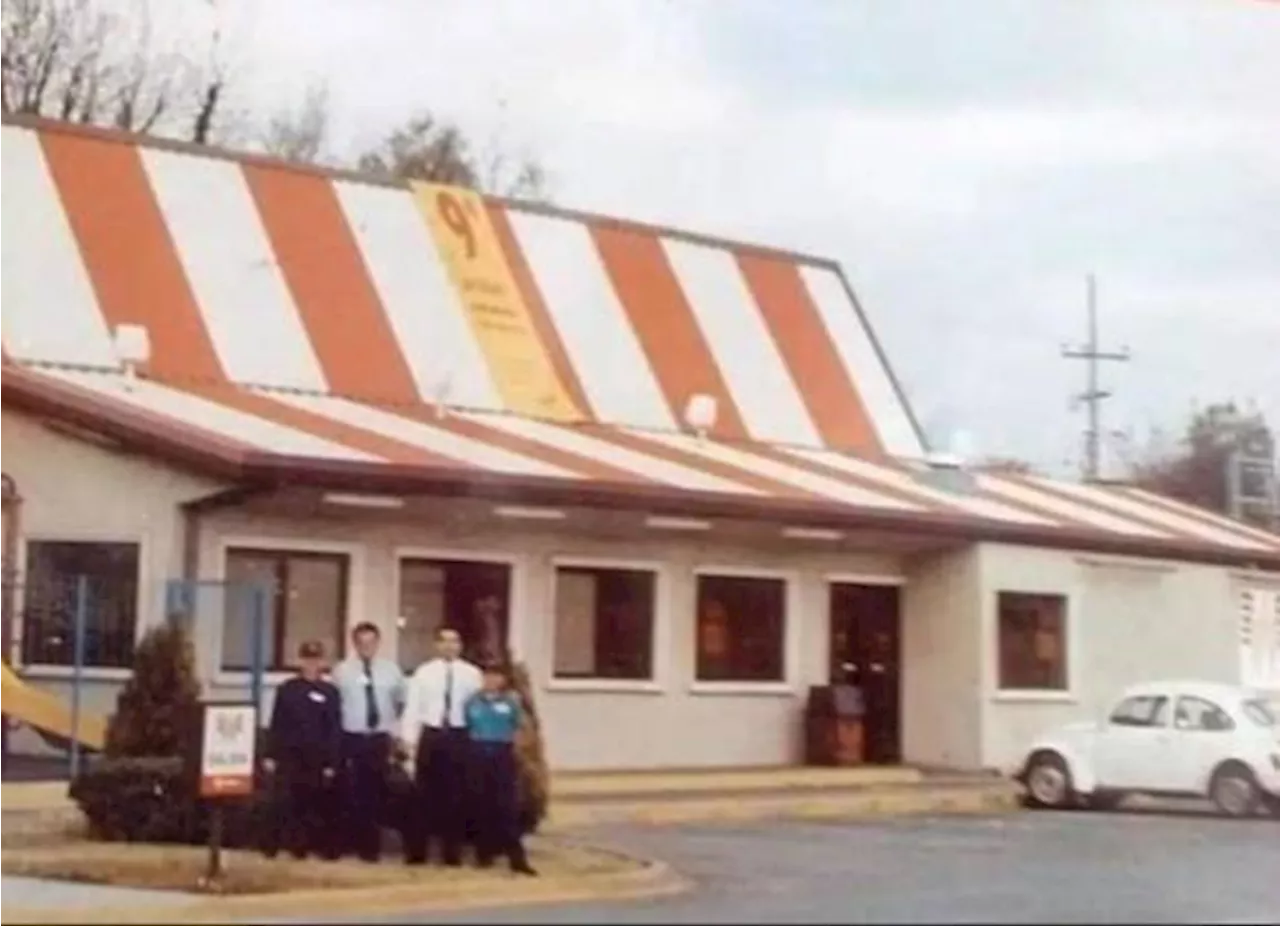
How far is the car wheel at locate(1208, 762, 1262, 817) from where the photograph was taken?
2982 centimetres

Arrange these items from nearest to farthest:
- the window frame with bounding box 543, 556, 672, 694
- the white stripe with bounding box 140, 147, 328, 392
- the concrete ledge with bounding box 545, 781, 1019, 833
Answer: the concrete ledge with bounding box 545, 781, 1019, 833 → the window frame with bounding box 543, 556, 672, 694 → the white stripe with bounding box 140, 147, 328, 392

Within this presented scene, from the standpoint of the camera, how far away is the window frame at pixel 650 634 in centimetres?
3066

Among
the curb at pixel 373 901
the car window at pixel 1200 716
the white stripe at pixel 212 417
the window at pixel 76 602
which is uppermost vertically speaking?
the white stripe at pixel 212 417

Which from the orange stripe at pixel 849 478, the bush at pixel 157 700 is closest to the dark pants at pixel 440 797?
the bush at pixel 157 700

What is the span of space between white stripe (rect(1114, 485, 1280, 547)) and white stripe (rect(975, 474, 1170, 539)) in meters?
2.49

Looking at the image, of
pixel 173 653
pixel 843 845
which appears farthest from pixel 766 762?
pixel 173 653

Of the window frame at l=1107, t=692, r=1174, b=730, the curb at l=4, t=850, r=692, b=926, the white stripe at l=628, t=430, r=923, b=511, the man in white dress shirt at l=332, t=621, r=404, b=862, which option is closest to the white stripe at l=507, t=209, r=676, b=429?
the white stripe at l=628, t=430, r=923, b=511

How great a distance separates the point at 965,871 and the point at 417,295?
14827 mm

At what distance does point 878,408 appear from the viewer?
1559 inches

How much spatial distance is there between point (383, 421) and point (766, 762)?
19.2ft

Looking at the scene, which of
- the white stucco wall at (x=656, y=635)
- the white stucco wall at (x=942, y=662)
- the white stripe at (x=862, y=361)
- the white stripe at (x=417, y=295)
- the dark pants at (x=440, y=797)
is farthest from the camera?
the white stripe at (x=862, y=361)

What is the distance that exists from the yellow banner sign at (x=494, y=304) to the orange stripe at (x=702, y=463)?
760mm

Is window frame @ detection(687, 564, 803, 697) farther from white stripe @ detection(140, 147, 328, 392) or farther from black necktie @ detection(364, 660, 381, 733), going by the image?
black necktie @ detection(364, 660, 381, 733)

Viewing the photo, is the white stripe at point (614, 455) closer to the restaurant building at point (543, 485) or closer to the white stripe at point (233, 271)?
the restaurant building at point (543, 485)
